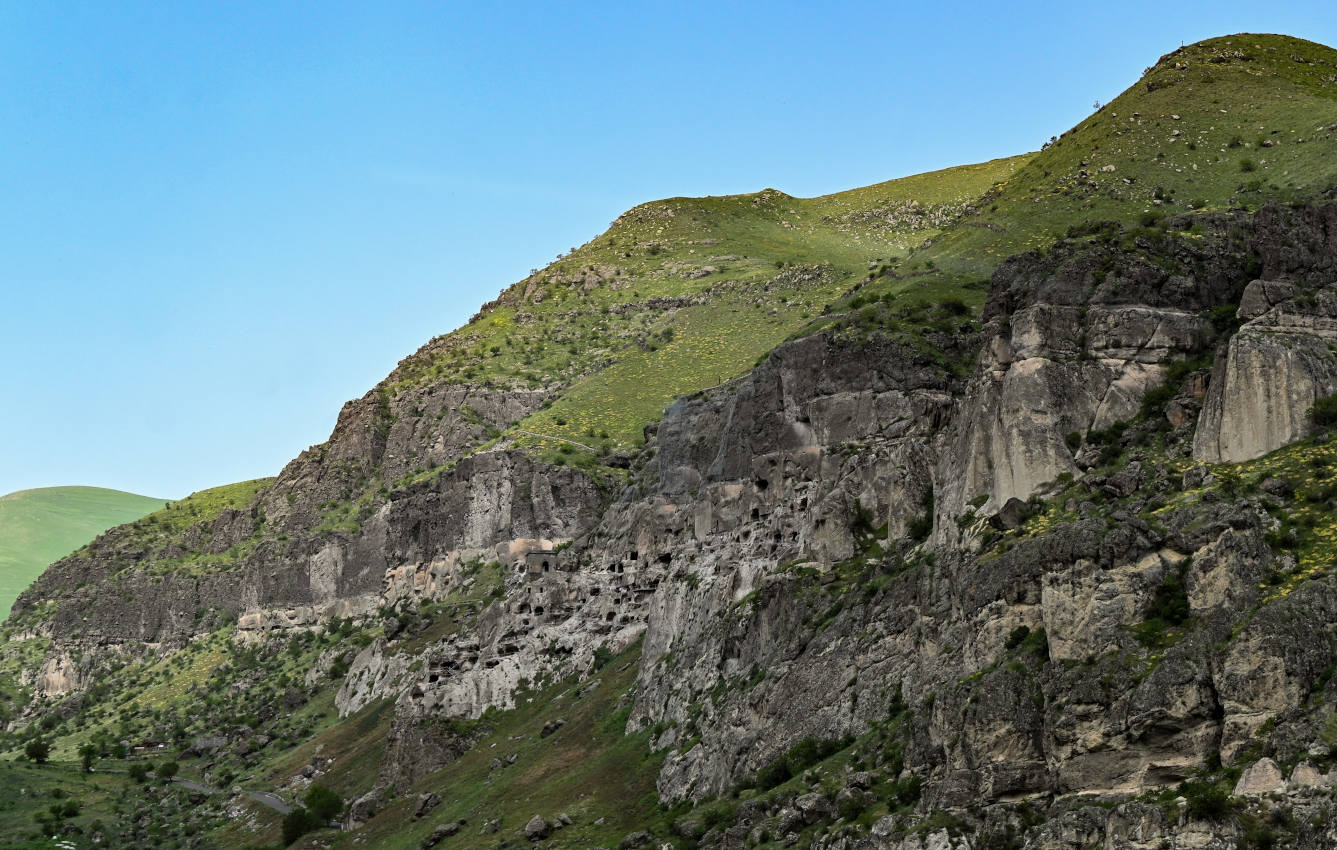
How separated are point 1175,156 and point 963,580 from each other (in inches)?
3134

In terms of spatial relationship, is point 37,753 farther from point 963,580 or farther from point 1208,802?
point 1208,802

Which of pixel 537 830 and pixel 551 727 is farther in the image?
pixel 551 727

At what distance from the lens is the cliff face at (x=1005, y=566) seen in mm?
57406

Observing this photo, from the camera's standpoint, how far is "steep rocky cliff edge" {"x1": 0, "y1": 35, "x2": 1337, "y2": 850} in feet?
190

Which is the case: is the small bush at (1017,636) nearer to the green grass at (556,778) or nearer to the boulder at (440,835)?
the green grass at (556,778)

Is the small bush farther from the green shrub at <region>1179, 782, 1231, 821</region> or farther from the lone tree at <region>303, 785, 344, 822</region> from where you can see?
the lone tree at <region>303, 785, 344, 822</region>

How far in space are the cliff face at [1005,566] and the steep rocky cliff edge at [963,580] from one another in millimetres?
207

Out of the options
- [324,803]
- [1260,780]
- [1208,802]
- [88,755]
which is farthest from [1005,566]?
Answer: [88,755]

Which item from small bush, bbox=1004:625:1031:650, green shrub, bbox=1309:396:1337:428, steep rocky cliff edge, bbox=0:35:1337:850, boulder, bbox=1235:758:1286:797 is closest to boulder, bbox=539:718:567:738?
steep rocky cliff edge, bbox=0:35:1337:850

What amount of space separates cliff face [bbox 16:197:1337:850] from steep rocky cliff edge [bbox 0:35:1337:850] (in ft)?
0.68

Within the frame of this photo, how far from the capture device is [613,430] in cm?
19588

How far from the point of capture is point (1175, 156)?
139 m

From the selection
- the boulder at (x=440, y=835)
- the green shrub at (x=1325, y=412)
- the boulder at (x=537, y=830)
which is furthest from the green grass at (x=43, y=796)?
the green shrub at (x=1325, y=412)

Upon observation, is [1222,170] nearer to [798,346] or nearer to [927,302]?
[927,302]
